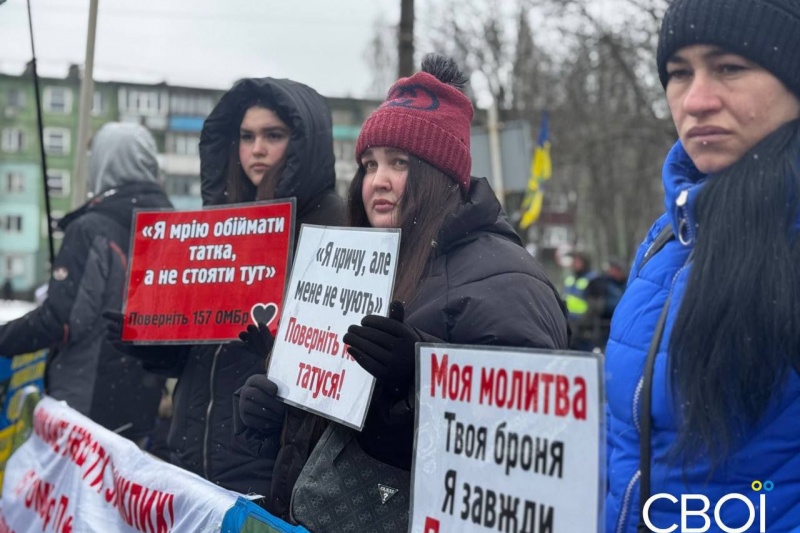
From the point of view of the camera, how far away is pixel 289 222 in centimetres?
357

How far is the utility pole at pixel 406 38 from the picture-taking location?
1368 cm

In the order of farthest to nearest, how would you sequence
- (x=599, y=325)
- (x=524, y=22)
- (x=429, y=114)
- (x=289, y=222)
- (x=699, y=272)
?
(x=524, y=22), (x=599, y=325), (x=289, y=222), (x=429, y=114), (x=699, y=272)

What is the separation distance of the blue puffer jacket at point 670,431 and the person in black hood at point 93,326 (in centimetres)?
315

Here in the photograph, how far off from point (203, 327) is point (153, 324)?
0.92ft

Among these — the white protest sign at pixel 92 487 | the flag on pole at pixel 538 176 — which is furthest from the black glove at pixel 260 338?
the flag on pole at pixel 538 176

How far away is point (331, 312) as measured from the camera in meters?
2.94

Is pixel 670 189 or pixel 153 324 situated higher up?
pixel 670 189

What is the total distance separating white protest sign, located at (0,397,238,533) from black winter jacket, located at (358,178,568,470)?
2.07 ft

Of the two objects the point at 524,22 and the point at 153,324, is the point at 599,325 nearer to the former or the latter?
the point at 153,324

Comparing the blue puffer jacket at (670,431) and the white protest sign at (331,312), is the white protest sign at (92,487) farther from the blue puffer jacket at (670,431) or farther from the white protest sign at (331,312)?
the blue puffer jacket at (670,431)

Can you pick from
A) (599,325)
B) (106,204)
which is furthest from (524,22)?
(106,204)

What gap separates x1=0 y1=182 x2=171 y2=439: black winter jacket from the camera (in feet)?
15.8

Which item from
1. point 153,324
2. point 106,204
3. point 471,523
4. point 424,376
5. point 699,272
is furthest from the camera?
point 106,204

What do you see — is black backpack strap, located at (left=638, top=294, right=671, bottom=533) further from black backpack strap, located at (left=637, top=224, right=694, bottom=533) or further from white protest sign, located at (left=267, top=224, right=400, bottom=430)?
white protest sign, located at (left=267, top=224, right=400, bottom=430)
